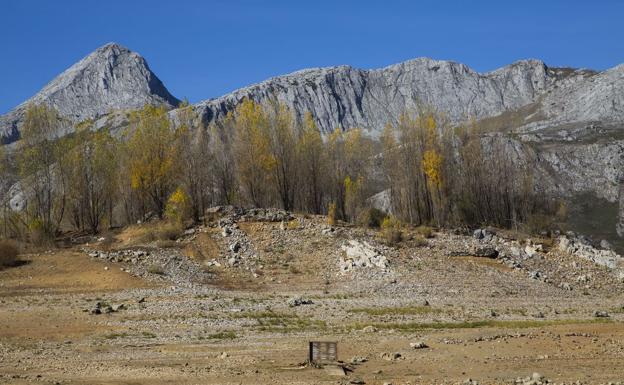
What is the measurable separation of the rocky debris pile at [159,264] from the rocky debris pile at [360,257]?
7.47m

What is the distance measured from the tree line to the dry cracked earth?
6.67 meters

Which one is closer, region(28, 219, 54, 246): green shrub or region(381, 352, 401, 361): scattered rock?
region(381, 352, 401, 361): scattered rock

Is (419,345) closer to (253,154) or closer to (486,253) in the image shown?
(486,253)

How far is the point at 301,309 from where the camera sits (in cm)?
2736

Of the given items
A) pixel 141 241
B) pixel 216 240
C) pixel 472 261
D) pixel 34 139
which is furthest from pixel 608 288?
pixel 34 139

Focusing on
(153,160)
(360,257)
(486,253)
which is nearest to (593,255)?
(486,253)

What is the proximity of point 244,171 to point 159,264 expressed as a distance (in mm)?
19198

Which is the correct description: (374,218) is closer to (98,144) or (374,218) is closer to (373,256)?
(373,256)

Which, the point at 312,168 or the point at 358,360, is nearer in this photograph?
the point at 358,360

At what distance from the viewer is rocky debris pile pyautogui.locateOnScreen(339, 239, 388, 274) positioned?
→ 36.9 meters

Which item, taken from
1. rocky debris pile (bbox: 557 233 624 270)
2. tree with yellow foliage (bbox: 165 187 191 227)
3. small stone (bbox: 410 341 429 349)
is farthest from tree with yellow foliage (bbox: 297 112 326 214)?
small stone (bbox: 410 341 429 349)

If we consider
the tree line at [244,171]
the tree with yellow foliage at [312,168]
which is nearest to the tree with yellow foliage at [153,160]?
the tree line at [244,171]

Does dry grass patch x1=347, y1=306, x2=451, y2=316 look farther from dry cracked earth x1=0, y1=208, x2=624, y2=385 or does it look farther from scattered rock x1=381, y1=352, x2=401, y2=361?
scattered rock x1=381, y1=352, x2=401, y2=361

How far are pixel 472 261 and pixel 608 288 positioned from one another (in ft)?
23.5
